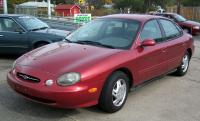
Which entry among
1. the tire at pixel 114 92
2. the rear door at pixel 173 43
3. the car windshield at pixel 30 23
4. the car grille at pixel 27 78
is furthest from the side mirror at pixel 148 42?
the car windshield at pixel 30 23

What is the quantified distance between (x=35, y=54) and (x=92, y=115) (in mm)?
1449

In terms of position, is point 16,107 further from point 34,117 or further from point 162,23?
point 162,23

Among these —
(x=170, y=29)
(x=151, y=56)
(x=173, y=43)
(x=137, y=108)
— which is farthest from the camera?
(x=170, y=29)

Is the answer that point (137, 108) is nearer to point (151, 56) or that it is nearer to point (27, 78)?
point (151, 56)

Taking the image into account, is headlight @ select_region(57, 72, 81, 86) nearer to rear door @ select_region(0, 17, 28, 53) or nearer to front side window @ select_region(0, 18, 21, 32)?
rear door @ select_region(0, 17, 28, 53)

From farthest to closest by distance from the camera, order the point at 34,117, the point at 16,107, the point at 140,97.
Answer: the point at 140,97 < the point at 16,107 < the point at 34,117

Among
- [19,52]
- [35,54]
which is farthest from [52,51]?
[19,52]

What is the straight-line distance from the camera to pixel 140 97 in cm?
641

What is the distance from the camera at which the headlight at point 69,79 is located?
4914 millimetres

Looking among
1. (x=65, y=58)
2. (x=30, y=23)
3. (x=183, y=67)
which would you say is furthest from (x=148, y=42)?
(x=30, y=23)

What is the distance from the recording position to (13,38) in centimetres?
991

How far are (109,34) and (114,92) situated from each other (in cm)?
126

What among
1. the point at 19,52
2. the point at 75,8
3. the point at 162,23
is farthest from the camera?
the point at 75,8

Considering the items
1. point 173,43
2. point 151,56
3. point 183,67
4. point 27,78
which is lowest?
point 183,67
